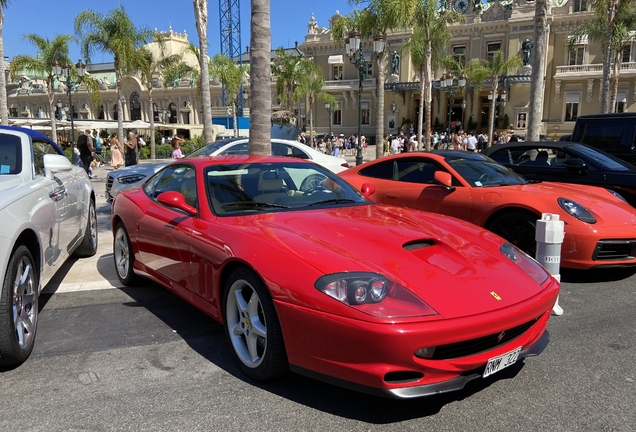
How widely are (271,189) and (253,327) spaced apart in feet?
4.26

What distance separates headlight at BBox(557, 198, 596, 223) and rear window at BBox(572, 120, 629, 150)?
432 centimetres

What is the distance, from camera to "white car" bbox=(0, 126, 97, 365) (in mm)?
2908

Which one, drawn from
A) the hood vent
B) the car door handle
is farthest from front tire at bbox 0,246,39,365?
the hood vent

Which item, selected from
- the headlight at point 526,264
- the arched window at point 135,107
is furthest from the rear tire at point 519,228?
the arched window at point 135,107

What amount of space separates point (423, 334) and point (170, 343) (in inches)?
81.0

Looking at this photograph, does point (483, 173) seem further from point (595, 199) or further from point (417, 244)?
point (417, 244)

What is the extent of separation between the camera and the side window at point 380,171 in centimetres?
652

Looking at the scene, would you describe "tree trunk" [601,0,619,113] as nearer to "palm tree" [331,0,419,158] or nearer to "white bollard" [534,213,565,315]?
"palm tree" [331,0,419,158]

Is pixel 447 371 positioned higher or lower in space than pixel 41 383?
higher

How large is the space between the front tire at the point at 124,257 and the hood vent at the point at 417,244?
9.32 ft

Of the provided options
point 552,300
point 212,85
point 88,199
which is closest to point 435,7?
point 88,199

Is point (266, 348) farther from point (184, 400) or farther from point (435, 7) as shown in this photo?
point (435, 7)

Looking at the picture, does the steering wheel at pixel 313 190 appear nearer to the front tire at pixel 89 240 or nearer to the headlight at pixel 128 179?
the front tire at pixel 89 240

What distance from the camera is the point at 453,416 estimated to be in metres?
2.47
